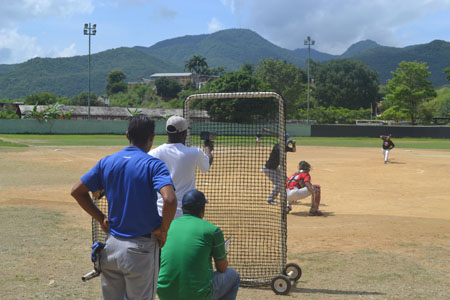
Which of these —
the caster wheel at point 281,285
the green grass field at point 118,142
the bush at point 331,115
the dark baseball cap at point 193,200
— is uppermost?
the bush at point 331,115

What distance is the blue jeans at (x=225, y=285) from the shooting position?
16.0 feet

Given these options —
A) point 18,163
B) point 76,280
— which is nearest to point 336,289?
point 76,280

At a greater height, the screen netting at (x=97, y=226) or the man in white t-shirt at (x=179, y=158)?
the man in white t-shirt at (x=179, y=158)

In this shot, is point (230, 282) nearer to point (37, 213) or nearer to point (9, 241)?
point (9, 241)

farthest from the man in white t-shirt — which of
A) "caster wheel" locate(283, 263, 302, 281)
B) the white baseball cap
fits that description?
"caster wheel" locate(283, 263, 302, 281)

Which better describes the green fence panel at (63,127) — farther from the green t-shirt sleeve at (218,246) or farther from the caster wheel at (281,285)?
the green t-shirt sleeve at (218,246)

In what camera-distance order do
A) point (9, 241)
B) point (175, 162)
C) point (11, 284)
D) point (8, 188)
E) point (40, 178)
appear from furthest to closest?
point (40, 178)
point (8, 188)
point (9, 241)
point (11, 284)
point (175, 162)

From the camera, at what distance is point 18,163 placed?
25594mm

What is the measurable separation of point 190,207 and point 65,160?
24.6 m

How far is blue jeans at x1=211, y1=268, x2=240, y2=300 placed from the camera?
192 inches

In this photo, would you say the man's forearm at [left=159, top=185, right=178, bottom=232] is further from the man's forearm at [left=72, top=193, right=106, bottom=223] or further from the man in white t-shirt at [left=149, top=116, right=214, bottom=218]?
the man in white t-shirt at [left=149, top=116, right=214, bottom=218]

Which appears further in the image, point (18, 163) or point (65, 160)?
point (65, 160)

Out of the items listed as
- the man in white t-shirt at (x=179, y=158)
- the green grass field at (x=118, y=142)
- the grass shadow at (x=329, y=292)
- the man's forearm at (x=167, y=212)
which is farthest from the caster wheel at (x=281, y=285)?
the green grass field at (x=118, y=142)

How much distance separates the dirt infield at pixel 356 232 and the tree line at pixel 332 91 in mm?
21521
